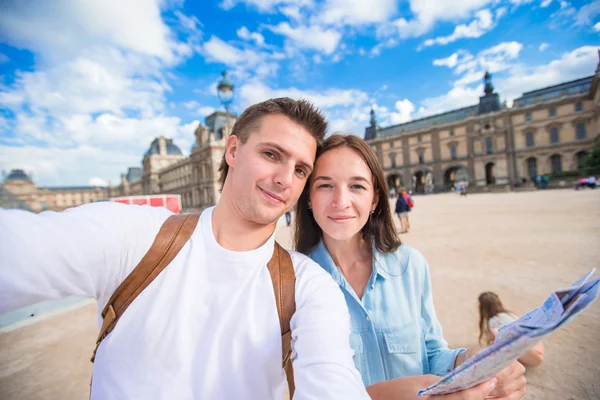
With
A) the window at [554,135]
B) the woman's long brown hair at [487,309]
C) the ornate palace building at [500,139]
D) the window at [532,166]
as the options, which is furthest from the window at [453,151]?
the woman's long brown hair at [487,309]

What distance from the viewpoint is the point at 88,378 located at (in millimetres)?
3039

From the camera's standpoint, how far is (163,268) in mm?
1188

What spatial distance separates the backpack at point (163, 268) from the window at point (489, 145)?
50.2 m

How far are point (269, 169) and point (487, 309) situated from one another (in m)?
3.15

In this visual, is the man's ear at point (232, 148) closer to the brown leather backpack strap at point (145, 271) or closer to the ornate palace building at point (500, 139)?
the brown leather backpack strap at point (145, 271)

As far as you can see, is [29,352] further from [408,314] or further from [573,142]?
[573,142]

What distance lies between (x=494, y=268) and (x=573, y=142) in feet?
150

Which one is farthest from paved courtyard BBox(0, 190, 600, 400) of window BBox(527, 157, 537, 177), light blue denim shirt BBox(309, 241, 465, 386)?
window BBox(527, 157, 537, 177)

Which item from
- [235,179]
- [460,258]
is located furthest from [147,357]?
[460,258]

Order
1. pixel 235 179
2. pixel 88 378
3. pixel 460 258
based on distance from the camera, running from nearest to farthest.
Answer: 1. pixel 235 179
2. pixel 88 378
3. pixel 460 258

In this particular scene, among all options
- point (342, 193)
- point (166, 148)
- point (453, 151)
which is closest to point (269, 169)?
point (342, 193)

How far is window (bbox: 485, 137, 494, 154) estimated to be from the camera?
41188 mm

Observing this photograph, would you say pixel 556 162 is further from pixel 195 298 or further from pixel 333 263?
pixel 195 298

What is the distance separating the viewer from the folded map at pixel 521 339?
0.71m
